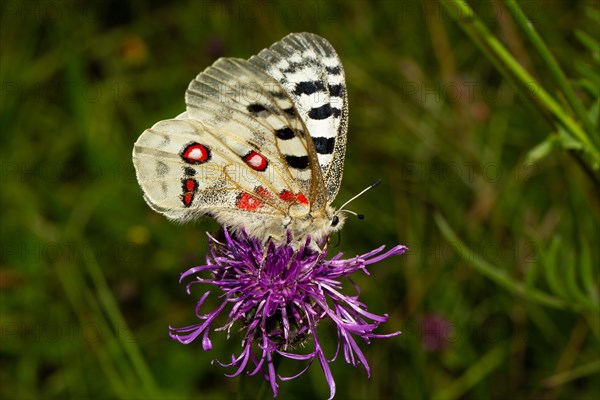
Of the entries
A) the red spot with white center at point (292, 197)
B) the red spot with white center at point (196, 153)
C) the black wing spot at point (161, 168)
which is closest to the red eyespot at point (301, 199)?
the red spot with white center at point (292, 197)

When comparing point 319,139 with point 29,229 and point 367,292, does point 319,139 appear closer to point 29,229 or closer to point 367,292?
point 367,292

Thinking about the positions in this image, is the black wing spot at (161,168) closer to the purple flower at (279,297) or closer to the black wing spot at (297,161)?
the purple flower at (279,297)

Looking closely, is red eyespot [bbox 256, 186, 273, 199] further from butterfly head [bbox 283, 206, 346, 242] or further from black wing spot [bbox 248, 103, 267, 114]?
black wing spot [bbox 248, 103, 267, 114]

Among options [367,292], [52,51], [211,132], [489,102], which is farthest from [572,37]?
[52,51]

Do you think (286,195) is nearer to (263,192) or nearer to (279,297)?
(263,192)

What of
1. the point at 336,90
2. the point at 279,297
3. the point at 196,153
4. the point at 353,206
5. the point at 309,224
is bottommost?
the point at 353,206

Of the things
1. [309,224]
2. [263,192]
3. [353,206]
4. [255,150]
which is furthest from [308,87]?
[353,206]

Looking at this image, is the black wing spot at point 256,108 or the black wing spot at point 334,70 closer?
the black wing spot at point 256,108
